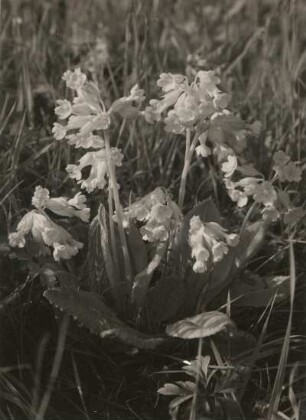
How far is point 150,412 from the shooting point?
164 centimetres

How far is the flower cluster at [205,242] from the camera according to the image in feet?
5.31

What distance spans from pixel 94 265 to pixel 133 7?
88cm

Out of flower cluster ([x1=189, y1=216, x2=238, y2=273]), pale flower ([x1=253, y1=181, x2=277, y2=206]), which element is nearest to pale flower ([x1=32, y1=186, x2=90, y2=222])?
flower cluster ([x1=189, y1=216, x2=238, y2=273])

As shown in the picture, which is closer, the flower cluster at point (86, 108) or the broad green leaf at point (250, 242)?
the flower cluster at point (86, 108)

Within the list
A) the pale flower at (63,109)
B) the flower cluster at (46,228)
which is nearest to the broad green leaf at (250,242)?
the flower cluster at (46,228)

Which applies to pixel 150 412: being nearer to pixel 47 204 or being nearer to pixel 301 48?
pixel 47 204

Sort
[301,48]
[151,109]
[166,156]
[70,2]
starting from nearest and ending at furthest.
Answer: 1. [151,109]
2. [166,156]
3. [301,48]
4. [70,2]

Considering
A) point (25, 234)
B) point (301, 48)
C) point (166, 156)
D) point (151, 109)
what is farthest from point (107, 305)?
point (301, 48)

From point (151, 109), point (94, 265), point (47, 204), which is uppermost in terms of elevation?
point (151, 109)

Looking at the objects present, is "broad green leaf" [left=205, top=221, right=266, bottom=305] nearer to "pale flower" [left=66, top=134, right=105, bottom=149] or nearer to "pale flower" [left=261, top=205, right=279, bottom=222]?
"pale flower" [left=261, top=205, right=279, bottom=222]

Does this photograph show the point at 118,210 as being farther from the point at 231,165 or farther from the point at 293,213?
the point at 293,213

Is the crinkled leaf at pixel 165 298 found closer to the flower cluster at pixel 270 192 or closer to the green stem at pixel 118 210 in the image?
the green stem at pixel 118 210

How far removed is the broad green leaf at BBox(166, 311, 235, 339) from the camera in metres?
1.58

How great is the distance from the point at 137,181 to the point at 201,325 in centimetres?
63
